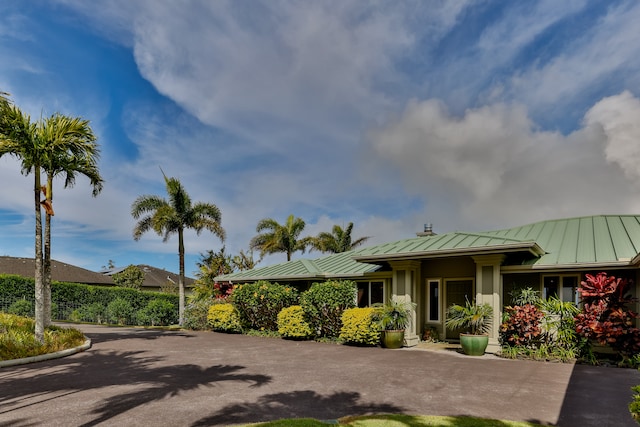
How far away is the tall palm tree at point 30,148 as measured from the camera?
11688mm

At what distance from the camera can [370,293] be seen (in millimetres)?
16609

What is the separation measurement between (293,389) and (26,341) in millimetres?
8800

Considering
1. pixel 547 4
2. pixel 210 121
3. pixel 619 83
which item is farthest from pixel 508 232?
pixel 210 121

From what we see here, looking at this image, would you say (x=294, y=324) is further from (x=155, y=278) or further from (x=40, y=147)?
(x=155, y=278)

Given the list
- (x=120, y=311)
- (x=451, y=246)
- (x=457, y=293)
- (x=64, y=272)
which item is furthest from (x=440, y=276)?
(x=64, y=272)

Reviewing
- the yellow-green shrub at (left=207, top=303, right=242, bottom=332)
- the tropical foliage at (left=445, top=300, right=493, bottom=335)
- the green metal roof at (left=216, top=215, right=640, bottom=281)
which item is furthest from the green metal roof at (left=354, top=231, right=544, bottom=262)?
the yellow-green shrub at (left=207, top=303, right=242, bottom=332)

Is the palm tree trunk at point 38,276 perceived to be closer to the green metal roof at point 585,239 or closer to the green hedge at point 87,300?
the green hedge at point 87,300

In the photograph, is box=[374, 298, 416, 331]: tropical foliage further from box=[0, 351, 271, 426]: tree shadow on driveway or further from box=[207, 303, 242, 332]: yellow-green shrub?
box=[207, 303, 242, 332]: yellow-green shrub

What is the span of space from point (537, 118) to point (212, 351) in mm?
13876

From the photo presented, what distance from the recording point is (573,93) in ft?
Answer: 43.4

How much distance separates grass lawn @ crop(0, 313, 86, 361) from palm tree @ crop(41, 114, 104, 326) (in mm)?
2159

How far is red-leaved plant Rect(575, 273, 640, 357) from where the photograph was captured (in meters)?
10.6

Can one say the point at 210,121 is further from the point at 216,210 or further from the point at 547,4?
the point at 547,4

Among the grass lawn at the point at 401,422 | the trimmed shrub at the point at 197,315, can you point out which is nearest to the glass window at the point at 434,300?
the grass lawn at the point at 401,422
